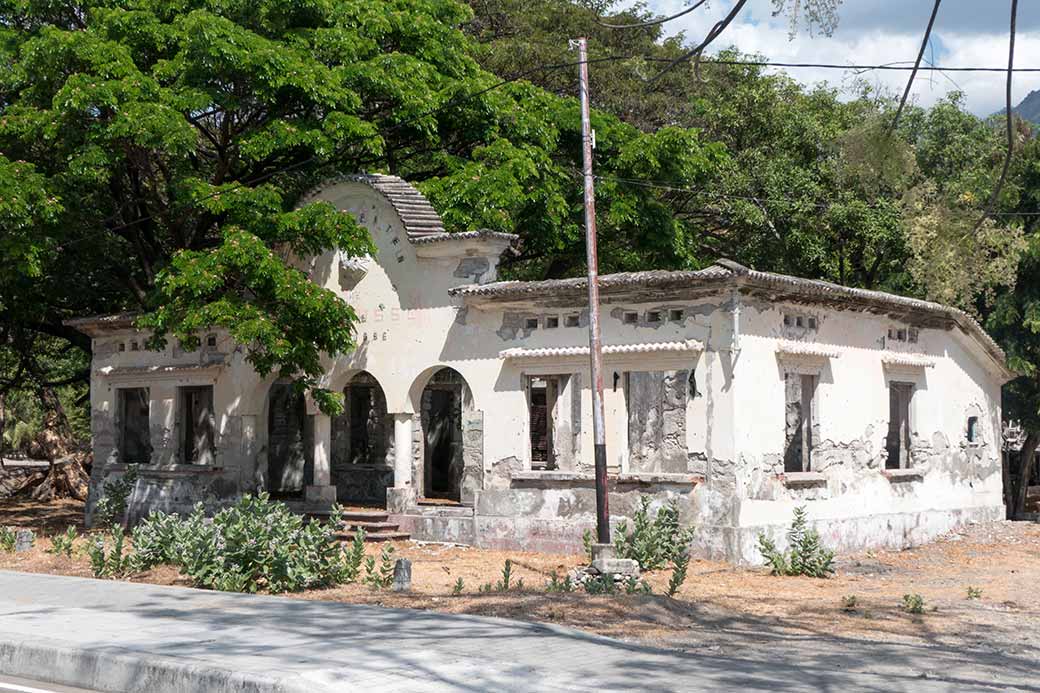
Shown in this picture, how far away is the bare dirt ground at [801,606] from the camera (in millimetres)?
10594

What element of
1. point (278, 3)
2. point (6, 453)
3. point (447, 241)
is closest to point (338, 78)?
point (278, 3)

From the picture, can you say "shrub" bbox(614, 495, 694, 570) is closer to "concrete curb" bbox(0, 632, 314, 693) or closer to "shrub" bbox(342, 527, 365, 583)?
"shrub" bbox(342, 527, 365, 583)

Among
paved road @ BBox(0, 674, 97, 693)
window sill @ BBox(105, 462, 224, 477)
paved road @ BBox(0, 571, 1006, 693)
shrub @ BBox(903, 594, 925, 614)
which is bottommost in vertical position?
paved road @ BBox(0, 674, 97, 693)

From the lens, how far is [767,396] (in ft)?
62.3

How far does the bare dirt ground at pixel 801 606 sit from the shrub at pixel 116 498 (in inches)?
110

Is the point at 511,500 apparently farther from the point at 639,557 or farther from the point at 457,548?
the point at 639,557

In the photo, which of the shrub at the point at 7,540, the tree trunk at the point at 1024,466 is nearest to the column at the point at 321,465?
the shrub at the point at 7,540

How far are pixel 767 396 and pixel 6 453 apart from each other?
123ft

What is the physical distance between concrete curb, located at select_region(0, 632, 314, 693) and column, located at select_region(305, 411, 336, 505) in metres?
12.2

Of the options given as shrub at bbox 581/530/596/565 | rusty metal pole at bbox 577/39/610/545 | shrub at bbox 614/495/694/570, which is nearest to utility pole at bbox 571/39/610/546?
rusty metal pole at bbox 577/39/610/545

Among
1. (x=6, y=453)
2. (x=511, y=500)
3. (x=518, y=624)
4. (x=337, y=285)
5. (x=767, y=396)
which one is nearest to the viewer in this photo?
(x=518, y=624)

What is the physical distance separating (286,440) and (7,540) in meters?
8.83

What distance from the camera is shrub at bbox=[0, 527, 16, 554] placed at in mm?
18922

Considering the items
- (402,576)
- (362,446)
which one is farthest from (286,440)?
(402,576)
